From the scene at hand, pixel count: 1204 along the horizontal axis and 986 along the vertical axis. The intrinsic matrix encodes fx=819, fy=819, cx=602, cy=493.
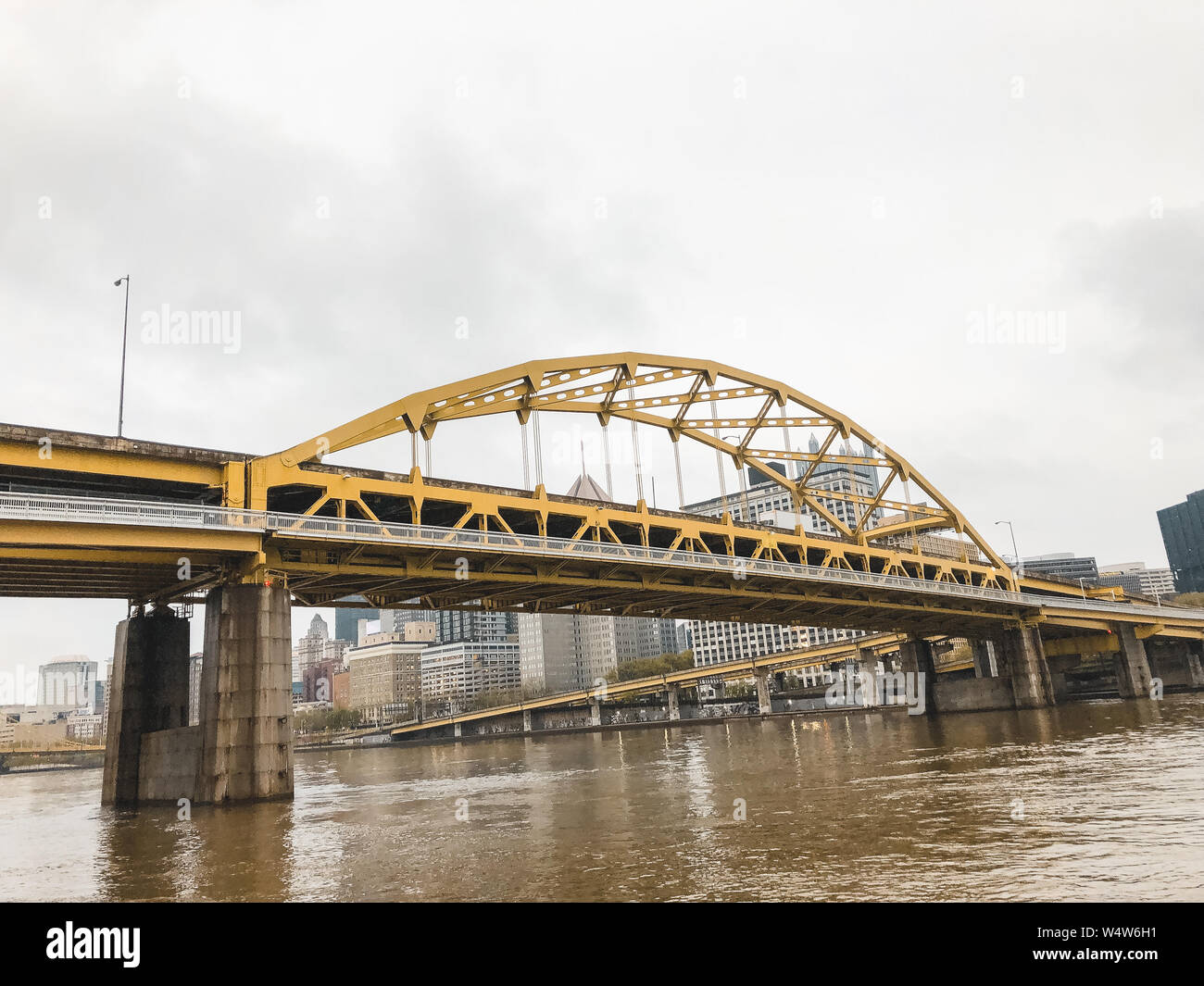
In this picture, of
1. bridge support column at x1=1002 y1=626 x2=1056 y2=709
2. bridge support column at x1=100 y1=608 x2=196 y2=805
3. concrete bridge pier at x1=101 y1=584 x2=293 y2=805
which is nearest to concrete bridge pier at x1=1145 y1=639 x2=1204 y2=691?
bridge support column at x1=1002 y1=626 x2=1056 y2=709

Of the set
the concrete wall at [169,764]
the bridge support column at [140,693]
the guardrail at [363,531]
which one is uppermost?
the guardrail at [363,531]

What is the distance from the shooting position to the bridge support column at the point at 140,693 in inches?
1340

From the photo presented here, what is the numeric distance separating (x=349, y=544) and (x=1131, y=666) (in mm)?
82953

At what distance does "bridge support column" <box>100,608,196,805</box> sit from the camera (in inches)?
1340

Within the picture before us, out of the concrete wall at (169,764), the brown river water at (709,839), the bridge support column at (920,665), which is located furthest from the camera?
the bridge support column at (920,665)

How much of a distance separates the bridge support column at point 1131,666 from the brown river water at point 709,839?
193ft

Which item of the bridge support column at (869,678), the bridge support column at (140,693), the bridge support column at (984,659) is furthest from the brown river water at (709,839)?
Result: the bridge support column at (869,678)

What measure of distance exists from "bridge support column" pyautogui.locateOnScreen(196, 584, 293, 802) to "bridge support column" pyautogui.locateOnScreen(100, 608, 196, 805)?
686 centimetres

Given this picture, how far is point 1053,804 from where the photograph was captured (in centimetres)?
1691

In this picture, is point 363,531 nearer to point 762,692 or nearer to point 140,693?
point 140,693

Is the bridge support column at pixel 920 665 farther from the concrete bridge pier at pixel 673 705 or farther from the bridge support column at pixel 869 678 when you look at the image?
the concrete bridge pier at pixel 673 705

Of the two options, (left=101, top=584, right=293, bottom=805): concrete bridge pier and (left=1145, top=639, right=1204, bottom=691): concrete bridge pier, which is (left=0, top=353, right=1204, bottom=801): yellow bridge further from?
(left=1145, top=639, right=1204, bottom=691): concrete bridge pier

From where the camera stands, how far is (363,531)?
112 ft

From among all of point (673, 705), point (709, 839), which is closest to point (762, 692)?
point (673, 705)
